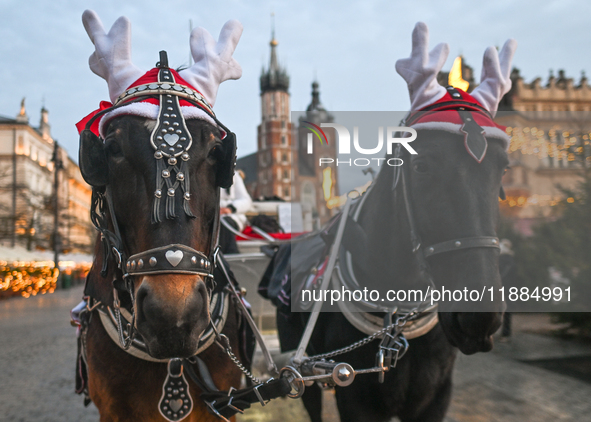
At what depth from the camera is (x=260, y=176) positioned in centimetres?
6506

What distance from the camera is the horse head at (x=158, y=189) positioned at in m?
1.43

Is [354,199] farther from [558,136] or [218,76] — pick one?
[558,136]

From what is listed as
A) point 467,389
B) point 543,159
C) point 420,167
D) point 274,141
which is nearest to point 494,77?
point 420,167

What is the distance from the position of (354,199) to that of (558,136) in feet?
18.1

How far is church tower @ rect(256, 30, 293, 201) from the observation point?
6057 cm

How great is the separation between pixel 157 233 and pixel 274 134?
69216 mm

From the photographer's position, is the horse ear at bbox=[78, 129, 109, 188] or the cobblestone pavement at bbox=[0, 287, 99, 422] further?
the cobblestone pavement at bbox=[0, 287, 99, 422]

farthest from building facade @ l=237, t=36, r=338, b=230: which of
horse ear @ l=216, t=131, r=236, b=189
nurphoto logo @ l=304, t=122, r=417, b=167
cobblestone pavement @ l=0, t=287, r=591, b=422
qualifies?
horse ear @ l=216, t=131, r=236, b=189

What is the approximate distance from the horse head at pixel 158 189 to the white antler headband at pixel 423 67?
106 centimetres

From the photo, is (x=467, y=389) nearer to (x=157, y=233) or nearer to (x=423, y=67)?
(x=423, y=67)

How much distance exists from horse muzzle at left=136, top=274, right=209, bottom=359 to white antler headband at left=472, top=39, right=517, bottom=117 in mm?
1808

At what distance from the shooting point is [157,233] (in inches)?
58.9

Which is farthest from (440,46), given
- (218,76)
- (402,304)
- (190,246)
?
(190,246)

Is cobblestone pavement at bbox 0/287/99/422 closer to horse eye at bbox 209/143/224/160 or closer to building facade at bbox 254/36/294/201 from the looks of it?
horse eye at bbox 209/143/224/160
